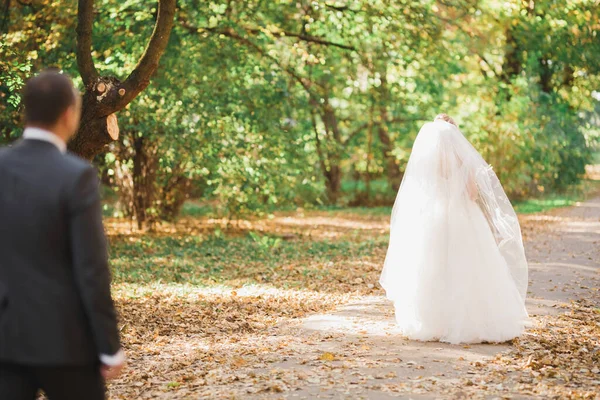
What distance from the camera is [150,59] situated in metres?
9.63

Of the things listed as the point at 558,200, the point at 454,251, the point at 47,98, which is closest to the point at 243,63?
the point at 454,251

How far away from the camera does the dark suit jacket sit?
120 inches

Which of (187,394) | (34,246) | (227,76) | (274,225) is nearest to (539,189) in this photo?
(274,225)

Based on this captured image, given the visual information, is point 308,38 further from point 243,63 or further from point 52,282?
point 52,282

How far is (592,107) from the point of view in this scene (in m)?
36.6

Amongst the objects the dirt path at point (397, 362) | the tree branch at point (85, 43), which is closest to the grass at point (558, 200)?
the dirt path at point (397, 362)

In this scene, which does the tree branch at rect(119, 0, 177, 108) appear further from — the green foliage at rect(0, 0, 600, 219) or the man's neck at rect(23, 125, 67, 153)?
the man's neck at rect(23, 125, 67, 153)

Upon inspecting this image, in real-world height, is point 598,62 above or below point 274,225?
A: above

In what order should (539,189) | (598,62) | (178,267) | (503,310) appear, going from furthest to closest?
1. (539,189)
2. (598,62)
3. (178,267)
4. (503,310)

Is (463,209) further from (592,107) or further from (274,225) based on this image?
(592,107)

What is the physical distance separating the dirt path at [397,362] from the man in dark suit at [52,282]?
293cm

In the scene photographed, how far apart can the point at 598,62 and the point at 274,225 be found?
41.3 feet

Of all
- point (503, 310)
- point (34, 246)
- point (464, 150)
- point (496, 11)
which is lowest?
point (503, 310)

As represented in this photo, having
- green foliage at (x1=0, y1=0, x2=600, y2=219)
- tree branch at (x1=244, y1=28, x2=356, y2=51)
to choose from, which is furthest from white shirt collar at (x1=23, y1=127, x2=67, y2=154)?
tree branch at (x1=244, y1=28, x2=356, y2=51)
